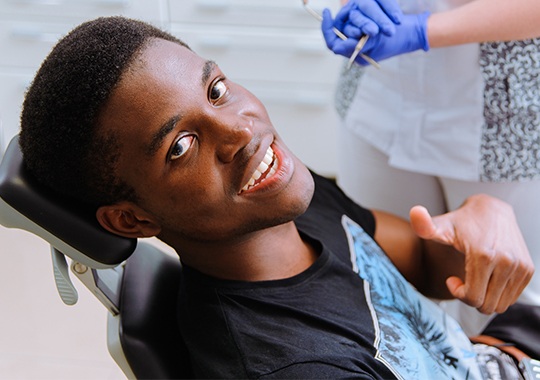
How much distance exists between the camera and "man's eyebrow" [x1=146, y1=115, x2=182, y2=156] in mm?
1037

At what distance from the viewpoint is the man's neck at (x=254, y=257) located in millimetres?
Result: 1167

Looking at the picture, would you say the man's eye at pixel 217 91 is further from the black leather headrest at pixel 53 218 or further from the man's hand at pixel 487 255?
the man's hand at pixel 487 255

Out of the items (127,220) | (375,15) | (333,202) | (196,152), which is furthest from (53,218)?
(375,15)

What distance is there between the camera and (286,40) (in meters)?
2.39

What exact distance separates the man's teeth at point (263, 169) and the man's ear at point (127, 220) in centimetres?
17

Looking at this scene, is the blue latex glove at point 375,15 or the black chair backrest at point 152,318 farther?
the blue latex glove at point 375,15

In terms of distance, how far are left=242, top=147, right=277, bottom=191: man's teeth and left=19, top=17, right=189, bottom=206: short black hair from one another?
0.19 m

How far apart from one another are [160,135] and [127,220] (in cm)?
17

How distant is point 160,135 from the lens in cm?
104

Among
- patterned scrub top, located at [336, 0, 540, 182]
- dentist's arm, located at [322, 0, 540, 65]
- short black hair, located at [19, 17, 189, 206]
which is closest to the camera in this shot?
short black hair, located at [19, 17, 189, 206]

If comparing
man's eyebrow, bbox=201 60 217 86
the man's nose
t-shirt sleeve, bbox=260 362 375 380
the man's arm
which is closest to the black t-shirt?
t-shirt sleeve, bbox=260 362 375 380

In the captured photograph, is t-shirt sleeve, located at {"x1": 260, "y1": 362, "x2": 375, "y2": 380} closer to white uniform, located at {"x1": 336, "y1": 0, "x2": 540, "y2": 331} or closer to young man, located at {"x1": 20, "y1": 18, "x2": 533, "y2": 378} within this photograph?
young man, located at {"x1": 20, "y1": 18, "x2": 533, "y2": 378}

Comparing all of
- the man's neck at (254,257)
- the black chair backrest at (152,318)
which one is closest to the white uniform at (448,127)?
the man's neck at (254,257)

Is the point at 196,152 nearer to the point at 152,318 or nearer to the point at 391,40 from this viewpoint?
the point at 152,318
